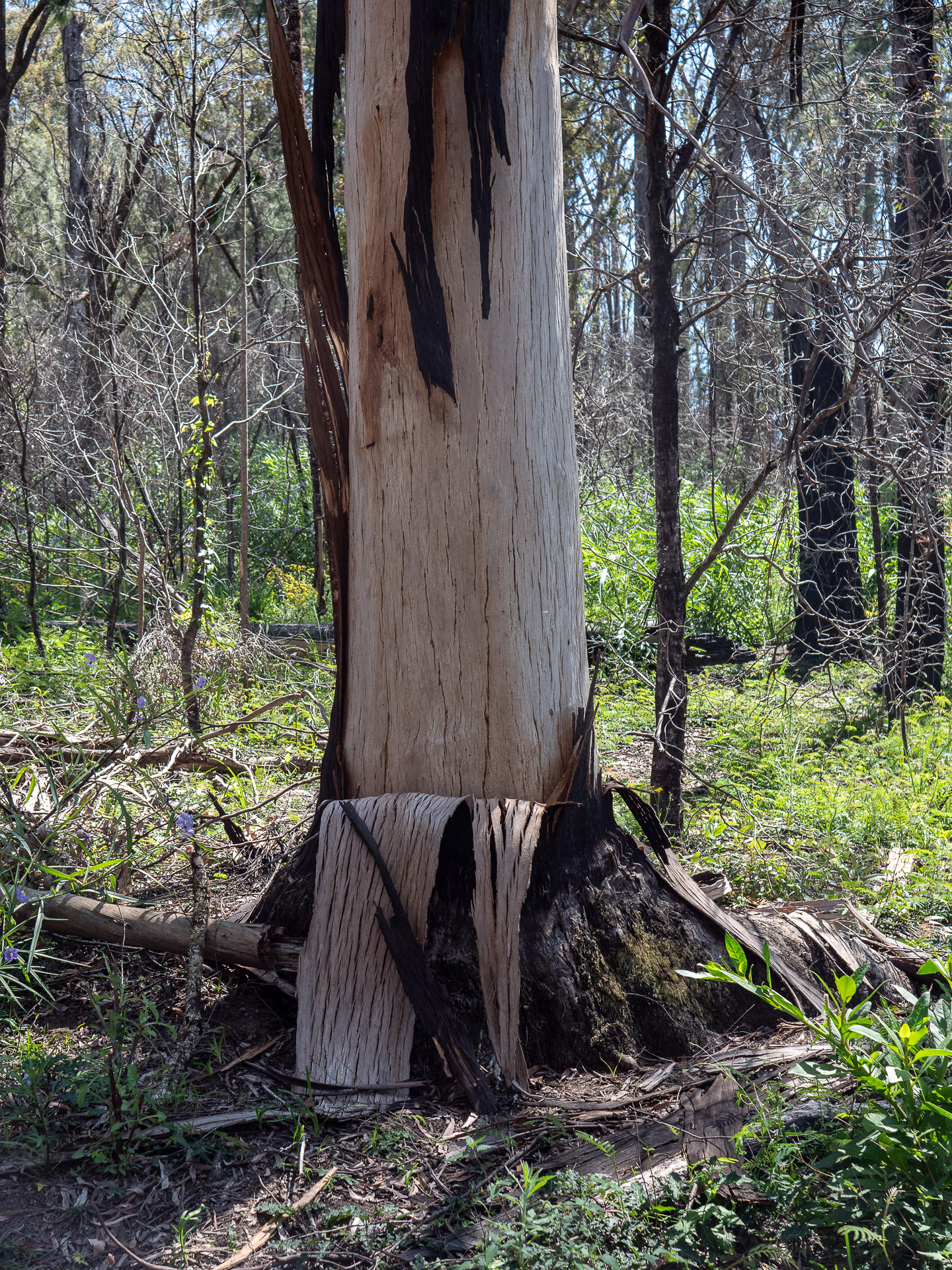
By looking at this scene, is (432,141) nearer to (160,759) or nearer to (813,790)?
(160,759)

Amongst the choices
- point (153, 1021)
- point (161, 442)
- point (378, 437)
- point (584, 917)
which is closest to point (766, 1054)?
point (584, 917)

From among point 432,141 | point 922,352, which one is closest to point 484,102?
point 432,141

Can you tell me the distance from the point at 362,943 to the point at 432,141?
81.5 inches

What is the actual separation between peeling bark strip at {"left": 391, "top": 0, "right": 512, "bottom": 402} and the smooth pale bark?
0.02 m

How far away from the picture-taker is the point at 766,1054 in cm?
217

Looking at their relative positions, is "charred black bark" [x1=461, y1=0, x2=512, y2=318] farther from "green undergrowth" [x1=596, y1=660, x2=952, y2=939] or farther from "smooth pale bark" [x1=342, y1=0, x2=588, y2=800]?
"green undergrowth" [x1=596, y1=660, x2=952, y2=939]

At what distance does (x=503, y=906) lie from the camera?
85.4 inches

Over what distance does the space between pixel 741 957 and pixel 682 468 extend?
14137 millimetres

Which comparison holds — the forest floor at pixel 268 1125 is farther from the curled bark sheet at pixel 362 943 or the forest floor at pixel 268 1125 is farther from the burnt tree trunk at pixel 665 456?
the burnt tree trunk at pixel 665 456

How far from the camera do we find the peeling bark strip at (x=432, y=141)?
2.31 metres

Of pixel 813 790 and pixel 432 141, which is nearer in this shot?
pixel 432 141

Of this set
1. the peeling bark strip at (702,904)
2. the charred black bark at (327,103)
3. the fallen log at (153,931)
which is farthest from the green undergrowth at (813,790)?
the charred black bark at (327,103)

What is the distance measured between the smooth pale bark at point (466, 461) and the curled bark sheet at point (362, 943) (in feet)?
0.49

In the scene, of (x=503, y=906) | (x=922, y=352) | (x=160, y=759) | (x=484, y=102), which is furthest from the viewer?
(x=922, y=352)
